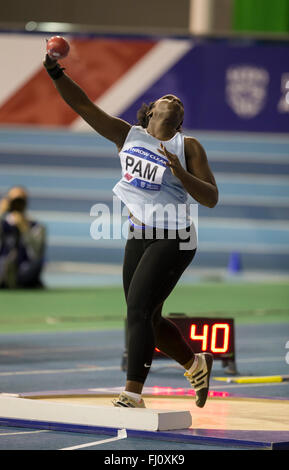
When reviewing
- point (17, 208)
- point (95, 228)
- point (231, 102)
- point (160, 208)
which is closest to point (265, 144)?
point (231, 102)

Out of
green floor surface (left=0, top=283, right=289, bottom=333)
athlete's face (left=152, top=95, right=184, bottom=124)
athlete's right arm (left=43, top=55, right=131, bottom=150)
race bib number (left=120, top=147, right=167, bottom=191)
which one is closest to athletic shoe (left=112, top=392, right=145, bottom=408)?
race bib number (left=120, top=147, right=167, bottom=191)

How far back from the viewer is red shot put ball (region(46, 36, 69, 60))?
22.0 feet

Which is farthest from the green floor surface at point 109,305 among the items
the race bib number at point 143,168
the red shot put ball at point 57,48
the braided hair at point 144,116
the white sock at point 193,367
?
the red shot put ball at point 57,48

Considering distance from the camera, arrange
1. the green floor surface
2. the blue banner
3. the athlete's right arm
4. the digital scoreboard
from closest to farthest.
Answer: the athlete's right arm, the digital scoreboard, the green floor surface, the blue banner

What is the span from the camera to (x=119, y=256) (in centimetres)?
2303

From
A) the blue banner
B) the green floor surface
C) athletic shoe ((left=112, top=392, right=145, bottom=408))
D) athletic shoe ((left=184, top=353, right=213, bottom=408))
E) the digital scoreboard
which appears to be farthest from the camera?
the blue banner

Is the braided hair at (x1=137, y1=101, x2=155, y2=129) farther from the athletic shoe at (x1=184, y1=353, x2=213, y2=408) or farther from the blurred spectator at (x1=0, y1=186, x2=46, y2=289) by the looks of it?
the blurred spectator at (x1=0, y1=186, x2=46, y2=289)

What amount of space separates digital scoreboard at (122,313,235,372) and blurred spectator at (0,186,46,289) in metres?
8.29

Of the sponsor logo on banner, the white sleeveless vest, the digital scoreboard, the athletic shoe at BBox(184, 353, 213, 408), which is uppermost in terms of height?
the sponsor logo on banner

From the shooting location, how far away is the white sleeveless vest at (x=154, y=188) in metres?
6.69

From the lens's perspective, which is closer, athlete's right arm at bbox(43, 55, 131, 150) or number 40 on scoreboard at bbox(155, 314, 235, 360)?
athlete's right arm at bbox(43, 55, 131, 150)

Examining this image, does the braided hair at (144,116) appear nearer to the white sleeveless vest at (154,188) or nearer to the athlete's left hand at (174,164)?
the white sleeveless vest at (154,188)

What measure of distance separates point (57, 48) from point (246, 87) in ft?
42.2

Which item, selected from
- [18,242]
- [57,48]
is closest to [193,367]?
[57,48]
